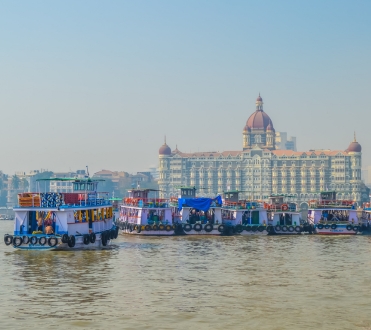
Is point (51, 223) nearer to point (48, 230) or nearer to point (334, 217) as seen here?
point (48, 230)

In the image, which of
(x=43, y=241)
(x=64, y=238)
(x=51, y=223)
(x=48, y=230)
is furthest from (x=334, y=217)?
(x=43, y=241)

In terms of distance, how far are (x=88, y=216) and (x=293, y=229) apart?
29183 millimetres

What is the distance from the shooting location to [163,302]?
34.9 meters

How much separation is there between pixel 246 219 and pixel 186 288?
42.8 meters

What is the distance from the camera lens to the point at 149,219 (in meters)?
78.1

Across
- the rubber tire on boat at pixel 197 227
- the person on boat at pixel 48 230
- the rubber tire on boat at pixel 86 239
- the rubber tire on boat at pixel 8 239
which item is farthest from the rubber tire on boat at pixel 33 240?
the rubber tire on boat at pixel 197 227

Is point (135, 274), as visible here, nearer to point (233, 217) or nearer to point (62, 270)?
point (62, 270)

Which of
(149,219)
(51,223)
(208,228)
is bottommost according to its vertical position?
(208,228)

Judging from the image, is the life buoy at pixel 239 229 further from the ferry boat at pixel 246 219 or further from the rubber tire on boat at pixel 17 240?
the rubber tire on boat at pixel 17 240

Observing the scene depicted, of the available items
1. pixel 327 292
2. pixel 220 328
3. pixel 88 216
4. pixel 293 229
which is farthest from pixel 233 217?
pixel 220 328

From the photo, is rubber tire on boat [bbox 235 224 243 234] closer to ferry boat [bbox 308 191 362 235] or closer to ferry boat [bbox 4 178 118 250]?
ferry boat [bbox 308 191 362 235]

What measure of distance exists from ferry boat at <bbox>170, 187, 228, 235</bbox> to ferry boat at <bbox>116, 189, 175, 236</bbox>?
3.89 ft

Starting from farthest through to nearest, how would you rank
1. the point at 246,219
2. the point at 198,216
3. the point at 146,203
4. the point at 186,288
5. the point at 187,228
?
the point at 246,219 < the point at 198,216 < the point at 146,203 < the point at 187,228 < the point at 186,288

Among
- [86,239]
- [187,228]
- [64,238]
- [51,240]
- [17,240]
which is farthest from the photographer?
[187,228]
